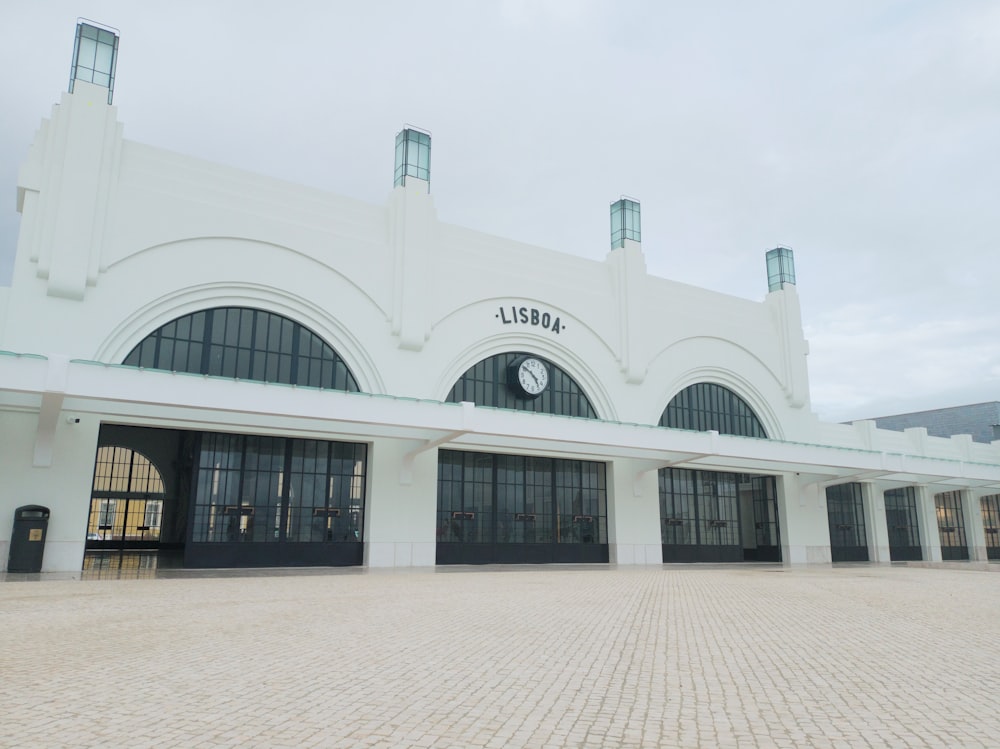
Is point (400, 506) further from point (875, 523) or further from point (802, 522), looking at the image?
point (875, 523)

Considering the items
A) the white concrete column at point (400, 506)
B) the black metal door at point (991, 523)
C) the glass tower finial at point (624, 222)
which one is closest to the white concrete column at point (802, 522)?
the glass tower finial at point (624, 222)

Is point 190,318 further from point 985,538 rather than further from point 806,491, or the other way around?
point 985,538

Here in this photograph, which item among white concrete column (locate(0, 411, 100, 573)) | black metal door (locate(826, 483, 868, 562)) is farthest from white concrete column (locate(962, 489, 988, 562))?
white concrete column (locate(0, 411, 100, 573))

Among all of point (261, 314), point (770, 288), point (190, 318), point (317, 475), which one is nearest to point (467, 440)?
point (317, 475)

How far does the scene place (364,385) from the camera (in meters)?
26.4

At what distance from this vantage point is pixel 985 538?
4612 cm

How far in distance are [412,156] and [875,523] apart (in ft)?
104

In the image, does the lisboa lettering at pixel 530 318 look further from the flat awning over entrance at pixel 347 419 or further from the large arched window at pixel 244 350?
the large arched window at pixel 244 350

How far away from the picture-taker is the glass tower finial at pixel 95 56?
74.7 feet

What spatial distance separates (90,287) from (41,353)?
7.70 ft

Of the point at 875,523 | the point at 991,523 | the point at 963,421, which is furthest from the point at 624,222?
the point at 963,421

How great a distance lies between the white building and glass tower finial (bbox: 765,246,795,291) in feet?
3.66

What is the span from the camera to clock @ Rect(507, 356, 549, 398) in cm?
2978

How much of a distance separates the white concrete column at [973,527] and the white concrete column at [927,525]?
3314mm
